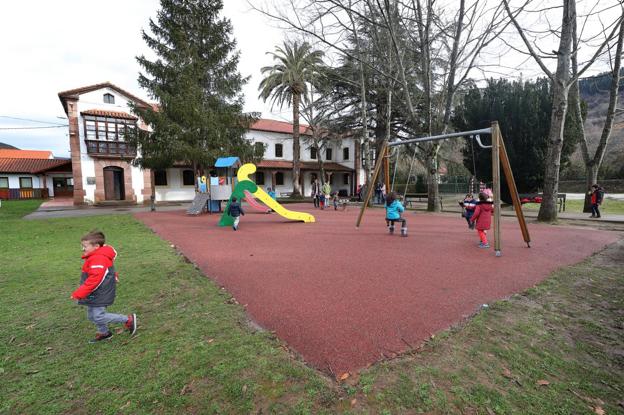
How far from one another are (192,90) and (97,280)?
56.1 ft

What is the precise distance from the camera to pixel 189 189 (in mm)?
29906

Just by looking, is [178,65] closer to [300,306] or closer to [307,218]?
[307,218]

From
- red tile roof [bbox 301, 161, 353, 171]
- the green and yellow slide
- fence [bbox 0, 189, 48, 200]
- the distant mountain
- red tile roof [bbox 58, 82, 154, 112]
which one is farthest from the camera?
fence [bbox 0, 189, 48, 200]

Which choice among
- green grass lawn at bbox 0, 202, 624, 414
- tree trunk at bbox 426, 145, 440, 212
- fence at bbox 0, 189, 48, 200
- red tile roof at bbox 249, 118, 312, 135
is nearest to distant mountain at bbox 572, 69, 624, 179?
tree trunk at bbox 426, 145, 440, 212

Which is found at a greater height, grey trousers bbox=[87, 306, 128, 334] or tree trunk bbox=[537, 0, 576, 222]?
tree trunk bbox=[537, 0, 576, 222]

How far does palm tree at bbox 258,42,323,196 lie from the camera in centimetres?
2644

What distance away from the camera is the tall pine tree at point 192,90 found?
17.5 meters

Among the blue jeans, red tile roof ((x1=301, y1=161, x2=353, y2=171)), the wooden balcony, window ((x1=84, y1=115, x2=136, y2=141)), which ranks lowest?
the blue jeans

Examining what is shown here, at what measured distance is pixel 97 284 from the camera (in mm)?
3301

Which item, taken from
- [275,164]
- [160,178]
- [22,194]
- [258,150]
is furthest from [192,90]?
[22,194]

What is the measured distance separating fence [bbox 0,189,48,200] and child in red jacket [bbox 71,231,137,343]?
46.0 m

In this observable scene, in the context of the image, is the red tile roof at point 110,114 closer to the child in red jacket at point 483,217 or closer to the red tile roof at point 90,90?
the red tile roof at point 90,90

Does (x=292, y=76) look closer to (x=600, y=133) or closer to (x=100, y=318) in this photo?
(x=100, y=318)

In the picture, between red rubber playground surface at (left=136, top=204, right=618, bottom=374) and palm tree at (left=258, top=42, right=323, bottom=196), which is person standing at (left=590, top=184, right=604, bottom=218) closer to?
red rubber playground surface at (left=136, top=204, right=618, bottom=374)
